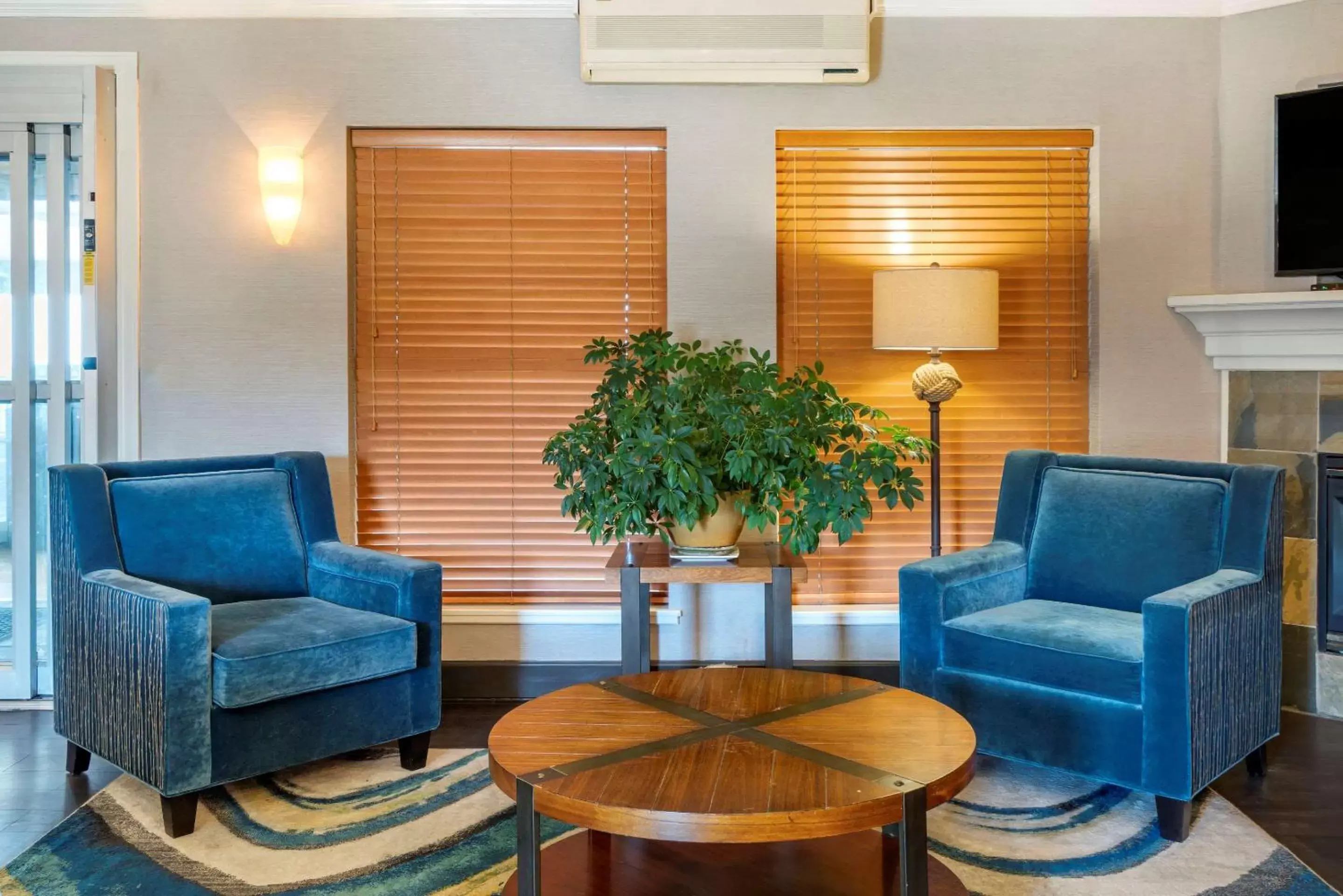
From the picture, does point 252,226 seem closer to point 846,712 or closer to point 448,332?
point 448,332

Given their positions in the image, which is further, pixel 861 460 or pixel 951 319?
pixel 951 319

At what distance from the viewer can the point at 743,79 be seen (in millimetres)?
3756

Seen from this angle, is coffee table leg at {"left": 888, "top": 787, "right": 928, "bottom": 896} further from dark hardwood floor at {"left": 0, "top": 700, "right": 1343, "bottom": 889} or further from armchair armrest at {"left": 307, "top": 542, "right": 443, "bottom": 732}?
Answer: armchair armrest at {"left": 307, "top": 542, "right": 443, "bottom": 732}

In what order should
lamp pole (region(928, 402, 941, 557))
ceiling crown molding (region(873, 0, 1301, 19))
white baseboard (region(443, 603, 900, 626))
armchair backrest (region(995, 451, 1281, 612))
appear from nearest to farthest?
armchair backrest (region(995, 451, 1281, 612)) → lamp pole (region(928, 402, 941, 557)) → ceiling crown molding (region(873, 0, 1301, 19)) → white baseboard (region(443, 603, 900, 626))

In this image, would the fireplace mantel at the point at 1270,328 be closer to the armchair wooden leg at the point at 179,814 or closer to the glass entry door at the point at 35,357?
the armchair wooden leg at the point at 179,814

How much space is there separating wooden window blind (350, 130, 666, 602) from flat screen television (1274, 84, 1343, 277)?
2.05 m

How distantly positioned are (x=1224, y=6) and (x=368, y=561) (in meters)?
3.39

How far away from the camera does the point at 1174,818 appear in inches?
105

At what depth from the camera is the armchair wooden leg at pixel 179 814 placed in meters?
2.69

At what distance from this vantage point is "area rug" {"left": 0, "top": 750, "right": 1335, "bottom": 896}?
7.97ft

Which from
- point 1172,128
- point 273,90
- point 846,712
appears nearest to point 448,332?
point 273,90

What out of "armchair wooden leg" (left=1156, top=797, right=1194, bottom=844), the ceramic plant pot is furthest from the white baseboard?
"armchair wooden leg" (left=1156, top=797, right=1194, bottom=844)

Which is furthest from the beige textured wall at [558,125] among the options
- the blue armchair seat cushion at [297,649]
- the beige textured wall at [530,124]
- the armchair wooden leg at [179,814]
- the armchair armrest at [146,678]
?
the armchair wooden leg at [179,814]

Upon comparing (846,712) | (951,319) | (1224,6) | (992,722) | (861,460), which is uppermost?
(1224,6)
